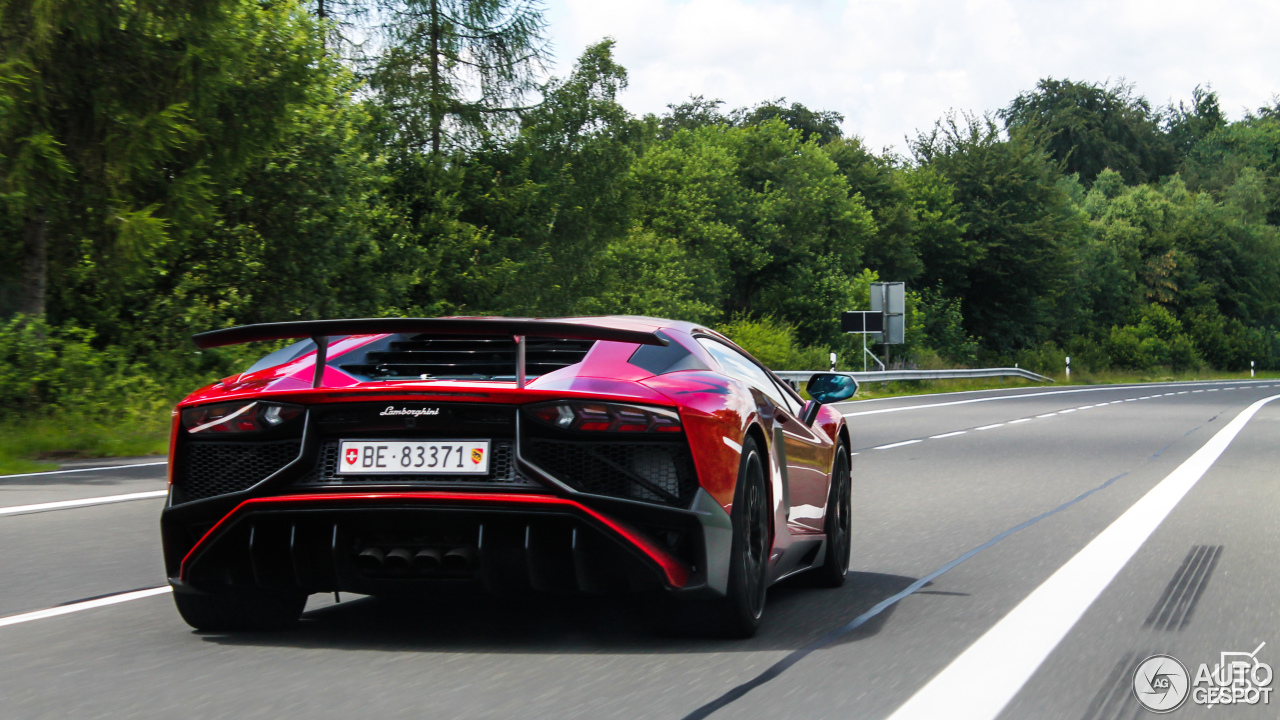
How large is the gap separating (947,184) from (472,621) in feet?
215

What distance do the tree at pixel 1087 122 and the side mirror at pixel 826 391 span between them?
9164 centimetres

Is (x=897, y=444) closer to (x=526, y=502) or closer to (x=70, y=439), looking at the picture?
(x=70, y=439)

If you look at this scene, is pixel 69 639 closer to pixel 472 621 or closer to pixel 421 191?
pixel 472 621

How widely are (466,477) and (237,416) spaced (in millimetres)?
846

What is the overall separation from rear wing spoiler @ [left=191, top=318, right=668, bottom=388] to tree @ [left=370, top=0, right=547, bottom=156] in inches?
1195

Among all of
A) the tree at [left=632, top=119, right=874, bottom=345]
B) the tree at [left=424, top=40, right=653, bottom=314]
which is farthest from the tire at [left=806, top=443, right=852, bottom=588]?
the tree at [left=632, top=119, right=874, bottom=345]

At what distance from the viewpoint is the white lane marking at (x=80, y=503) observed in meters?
9.85

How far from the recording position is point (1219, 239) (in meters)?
88.6

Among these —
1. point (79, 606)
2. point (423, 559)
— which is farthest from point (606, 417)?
point (79, 606)

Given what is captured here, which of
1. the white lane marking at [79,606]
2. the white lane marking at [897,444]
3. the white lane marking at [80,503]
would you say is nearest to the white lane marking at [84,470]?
the white lane marking at [80,503]

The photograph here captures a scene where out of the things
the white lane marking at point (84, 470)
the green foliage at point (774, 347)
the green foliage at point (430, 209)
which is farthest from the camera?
the green foliage at point (774, 347)

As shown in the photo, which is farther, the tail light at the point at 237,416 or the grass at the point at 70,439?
the grass at the point at 70,439

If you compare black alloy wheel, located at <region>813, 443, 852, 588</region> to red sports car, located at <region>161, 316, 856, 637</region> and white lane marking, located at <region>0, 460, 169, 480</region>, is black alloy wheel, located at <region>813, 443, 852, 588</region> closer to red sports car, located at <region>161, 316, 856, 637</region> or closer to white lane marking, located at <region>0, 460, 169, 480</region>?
red sports car, located at <region>161, 316, 856, 637</region>

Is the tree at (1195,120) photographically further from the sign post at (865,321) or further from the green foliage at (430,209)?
the sign post at (865,321)
